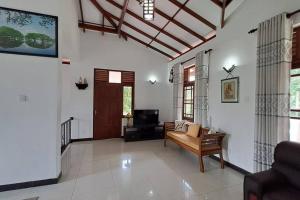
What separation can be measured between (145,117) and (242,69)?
3.70 metres

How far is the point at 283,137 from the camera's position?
2527mm

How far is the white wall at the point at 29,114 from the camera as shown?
2553mm

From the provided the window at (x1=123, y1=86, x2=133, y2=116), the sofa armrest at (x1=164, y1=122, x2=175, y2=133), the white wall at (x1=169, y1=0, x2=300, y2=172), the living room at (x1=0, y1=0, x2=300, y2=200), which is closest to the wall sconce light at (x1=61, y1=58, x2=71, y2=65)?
the living room at (x1=0, y1=0, x2=300, y2=200)

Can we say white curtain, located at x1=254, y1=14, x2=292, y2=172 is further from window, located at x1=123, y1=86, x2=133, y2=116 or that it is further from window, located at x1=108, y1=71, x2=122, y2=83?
window, located at x1=108, y1=71, x2=122, y2=83

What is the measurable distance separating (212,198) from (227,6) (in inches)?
143

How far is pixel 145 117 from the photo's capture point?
6.25 metres

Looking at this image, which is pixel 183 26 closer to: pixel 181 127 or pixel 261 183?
pixel 181 127

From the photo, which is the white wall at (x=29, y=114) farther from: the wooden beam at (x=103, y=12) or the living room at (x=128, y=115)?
the wooden beam at (x=103, y=12)

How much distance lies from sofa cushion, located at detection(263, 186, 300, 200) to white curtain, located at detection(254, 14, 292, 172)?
0.89m

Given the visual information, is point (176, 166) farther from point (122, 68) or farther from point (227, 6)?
point (122, 68)

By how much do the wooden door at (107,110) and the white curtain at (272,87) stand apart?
453 centimetres

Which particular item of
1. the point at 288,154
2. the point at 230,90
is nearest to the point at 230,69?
the point at 230,90

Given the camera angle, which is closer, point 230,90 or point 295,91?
point 295,91

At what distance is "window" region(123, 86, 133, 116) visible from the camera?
6.43 meters
